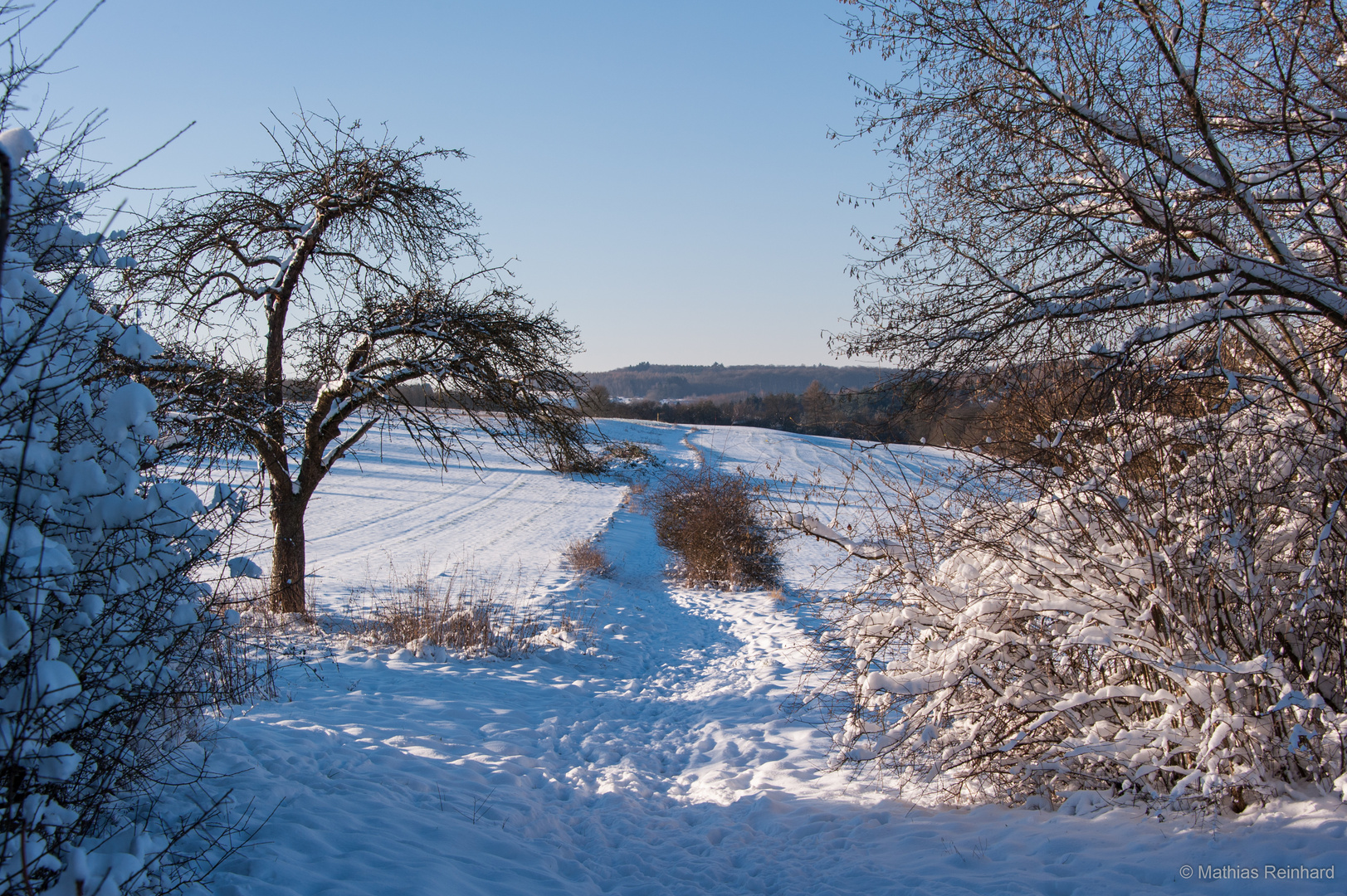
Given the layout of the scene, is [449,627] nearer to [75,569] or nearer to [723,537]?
[75,569]

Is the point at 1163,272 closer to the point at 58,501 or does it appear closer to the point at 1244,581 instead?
the point at 1244,581

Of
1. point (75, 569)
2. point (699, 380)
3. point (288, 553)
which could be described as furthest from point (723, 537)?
point (699, 380)

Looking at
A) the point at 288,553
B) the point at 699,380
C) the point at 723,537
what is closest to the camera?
the point at 288,553

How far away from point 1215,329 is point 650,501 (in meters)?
18.4

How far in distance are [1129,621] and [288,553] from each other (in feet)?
28.5

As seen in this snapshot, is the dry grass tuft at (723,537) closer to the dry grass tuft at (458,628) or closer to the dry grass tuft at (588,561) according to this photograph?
the dry grass tuft at (588,561)

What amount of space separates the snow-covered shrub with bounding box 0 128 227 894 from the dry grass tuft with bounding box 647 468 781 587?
12715 millimetres

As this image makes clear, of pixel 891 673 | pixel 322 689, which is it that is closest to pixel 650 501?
pixel 322 689

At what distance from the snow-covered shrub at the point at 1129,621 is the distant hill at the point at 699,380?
5227 inches

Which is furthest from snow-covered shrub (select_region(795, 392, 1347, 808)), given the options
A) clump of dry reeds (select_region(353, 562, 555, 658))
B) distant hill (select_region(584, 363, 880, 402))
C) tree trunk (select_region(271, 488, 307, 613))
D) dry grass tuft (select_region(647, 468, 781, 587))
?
distant hill (select_region(584, 363, 880, 402))

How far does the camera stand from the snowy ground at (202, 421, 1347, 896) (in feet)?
10.8

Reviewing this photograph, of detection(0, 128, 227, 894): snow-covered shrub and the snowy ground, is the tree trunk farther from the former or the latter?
detection(0, 128, 227, 894): snow-covered shrub

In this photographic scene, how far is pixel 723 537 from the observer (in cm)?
1582

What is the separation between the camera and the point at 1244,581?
Result: 3.78m
